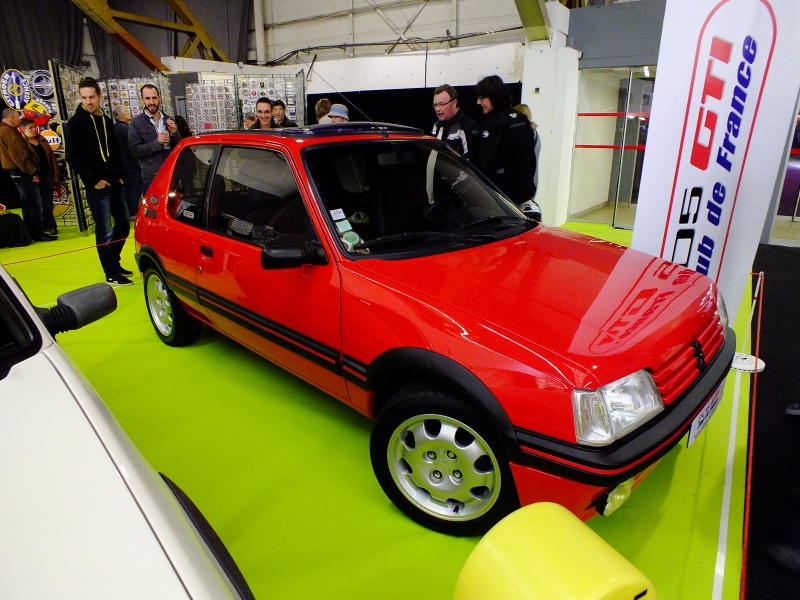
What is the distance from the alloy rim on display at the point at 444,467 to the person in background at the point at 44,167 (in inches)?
303

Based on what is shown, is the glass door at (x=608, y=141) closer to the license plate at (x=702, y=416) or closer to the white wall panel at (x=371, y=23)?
the white wall panel at (x=371, y=23)

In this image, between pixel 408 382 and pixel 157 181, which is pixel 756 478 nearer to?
pixel 408 382

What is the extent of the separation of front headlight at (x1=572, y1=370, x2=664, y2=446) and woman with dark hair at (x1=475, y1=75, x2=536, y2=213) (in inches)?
96.4

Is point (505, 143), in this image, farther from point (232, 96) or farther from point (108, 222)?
point (232, 96)

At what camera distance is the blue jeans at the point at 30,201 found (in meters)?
7.22

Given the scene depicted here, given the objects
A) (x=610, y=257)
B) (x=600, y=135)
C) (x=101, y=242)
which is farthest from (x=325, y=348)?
(x=600, y=135)

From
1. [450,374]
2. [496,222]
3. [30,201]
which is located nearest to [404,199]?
[496,222]

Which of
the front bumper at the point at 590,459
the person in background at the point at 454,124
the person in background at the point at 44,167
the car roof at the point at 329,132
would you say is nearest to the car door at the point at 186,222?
the car roof at the point at 329,132

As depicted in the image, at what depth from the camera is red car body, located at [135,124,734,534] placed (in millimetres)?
1597

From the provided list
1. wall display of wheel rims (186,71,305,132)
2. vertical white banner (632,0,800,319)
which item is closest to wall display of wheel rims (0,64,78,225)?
wall display of wheel rims (186,71,305,132)

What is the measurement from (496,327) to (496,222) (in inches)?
41.5

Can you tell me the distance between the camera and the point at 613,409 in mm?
1577

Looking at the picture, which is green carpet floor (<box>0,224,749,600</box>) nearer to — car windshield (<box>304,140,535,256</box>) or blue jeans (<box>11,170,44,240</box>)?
car windshield (<box>304,140,535,256</box>)

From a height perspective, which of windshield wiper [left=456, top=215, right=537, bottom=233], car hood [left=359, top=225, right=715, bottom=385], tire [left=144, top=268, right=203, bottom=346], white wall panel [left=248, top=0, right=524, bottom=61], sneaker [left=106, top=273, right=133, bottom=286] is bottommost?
sneaker [left=106, top=273, right=133, bottom=286]
